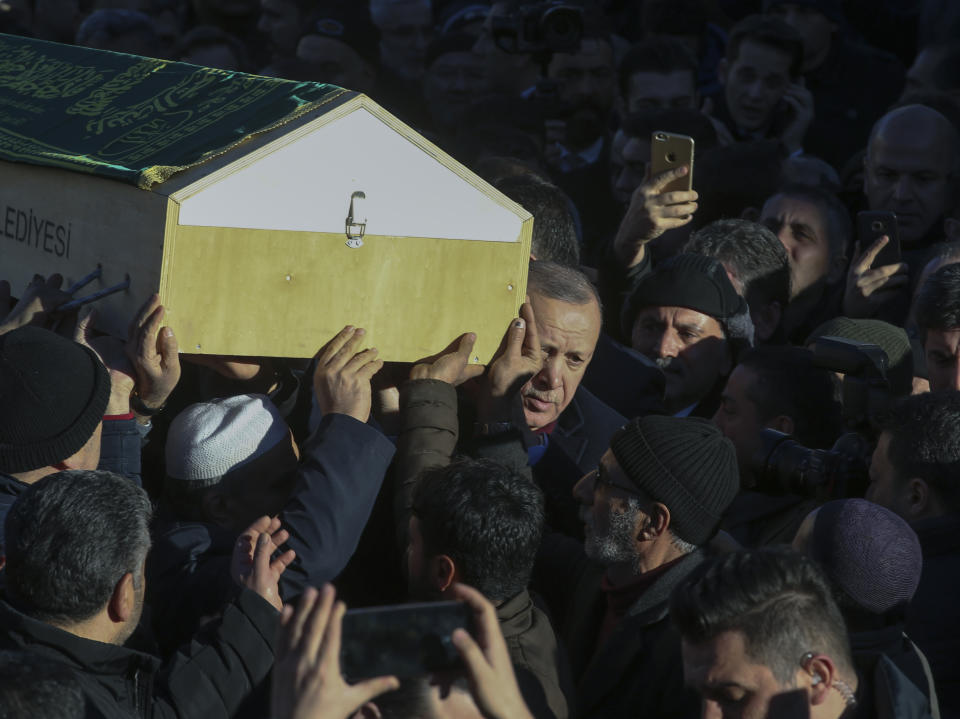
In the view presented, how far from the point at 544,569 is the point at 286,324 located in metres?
0.85

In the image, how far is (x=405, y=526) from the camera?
2.98 m

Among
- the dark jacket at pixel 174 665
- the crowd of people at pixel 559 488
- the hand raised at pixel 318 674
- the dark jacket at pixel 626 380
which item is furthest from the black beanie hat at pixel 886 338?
the hand raised at pixel 318 674

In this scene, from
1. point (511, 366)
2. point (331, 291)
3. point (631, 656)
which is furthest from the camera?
point (511, 366)

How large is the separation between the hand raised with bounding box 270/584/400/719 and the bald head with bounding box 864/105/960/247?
151 inches

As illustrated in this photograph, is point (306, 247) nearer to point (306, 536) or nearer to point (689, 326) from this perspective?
point (306, 536)

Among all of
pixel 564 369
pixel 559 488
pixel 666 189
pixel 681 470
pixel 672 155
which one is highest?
pixel 672 155

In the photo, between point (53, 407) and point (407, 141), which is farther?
point (407, 141)

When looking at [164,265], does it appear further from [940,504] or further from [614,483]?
[940,504]

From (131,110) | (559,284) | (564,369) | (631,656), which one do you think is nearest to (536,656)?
(631,656)

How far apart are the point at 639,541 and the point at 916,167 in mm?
2798

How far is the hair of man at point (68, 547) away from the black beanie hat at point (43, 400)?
1.20 ft

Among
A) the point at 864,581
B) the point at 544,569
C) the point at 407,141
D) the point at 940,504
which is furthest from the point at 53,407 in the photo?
the point at 940,504

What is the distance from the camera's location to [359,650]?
1.81m

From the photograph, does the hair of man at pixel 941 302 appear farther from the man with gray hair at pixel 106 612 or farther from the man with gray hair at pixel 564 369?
the man with gray hair at pixel 106 612
